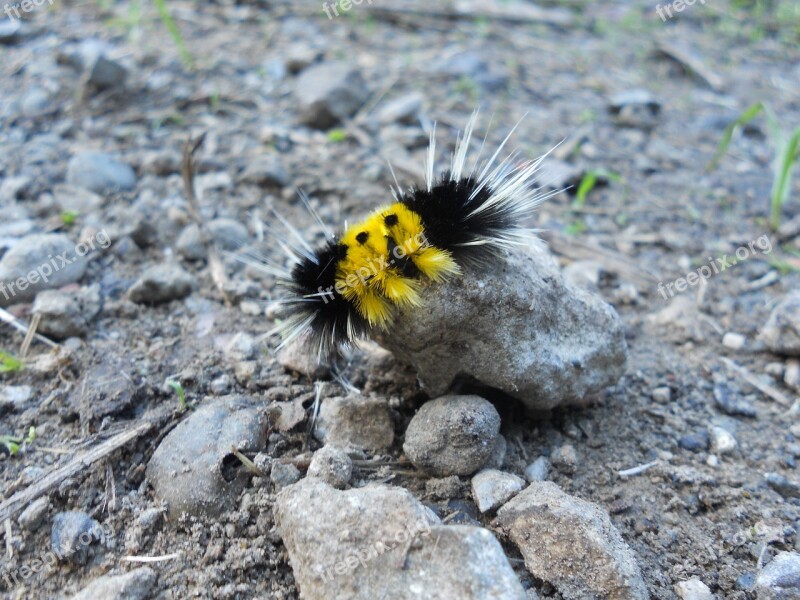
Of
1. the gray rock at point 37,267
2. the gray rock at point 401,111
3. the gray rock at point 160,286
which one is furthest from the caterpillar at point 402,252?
the gray rock at point 401,111

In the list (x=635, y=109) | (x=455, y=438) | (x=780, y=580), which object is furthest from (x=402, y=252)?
(x=635, y=109)

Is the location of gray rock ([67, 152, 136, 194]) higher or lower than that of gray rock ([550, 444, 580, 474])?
higher

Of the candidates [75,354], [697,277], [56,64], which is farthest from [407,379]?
[56,64]

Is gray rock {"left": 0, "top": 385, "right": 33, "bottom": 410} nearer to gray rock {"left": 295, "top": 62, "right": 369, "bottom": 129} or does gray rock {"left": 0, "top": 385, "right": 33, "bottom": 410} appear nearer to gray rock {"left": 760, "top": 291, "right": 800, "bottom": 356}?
gray rock {"left": 295, "top": 62, "right": 369, "bottom": 129}

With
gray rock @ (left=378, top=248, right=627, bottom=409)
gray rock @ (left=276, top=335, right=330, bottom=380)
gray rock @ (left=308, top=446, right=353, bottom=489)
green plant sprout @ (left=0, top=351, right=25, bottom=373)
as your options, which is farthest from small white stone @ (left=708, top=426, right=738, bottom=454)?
green plant sprout @ (left=0, top=351, right=25, bottom=373)

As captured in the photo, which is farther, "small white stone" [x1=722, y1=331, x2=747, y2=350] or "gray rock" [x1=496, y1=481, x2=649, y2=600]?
"small white stone" [x1=722, y1=331, x2=747, y2=350]

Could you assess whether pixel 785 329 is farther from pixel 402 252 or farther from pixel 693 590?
pixel 402 252
